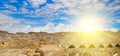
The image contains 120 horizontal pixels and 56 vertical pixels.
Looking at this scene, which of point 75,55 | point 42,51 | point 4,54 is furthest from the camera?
point 75,55

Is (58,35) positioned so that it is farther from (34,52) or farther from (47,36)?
(34,52)

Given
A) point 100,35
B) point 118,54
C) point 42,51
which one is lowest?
point 100,35

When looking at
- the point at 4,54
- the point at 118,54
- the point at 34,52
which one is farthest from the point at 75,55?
the point at 4,54

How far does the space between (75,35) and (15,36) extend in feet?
123

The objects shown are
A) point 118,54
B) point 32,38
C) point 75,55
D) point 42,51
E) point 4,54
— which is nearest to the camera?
point 4,54

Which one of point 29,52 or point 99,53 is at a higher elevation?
point 29,52

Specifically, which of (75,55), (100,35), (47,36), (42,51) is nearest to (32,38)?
(47,36)

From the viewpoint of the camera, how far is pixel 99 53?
117 ft

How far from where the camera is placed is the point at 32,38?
12406 centimetres

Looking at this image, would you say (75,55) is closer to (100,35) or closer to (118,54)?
(118,54)

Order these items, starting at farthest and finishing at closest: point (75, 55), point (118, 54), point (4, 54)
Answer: point (75, 55) < point (118, 54) < point (4, 54)

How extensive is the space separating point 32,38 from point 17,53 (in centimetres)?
10190

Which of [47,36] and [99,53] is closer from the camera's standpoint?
[99,53]

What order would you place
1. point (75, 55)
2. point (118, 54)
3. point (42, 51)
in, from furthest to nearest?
point (75, 55) → point (118, 54) → point (42, 51)
